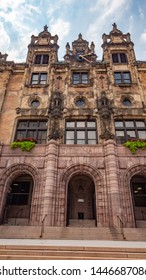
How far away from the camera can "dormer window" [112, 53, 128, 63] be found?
87.0ft

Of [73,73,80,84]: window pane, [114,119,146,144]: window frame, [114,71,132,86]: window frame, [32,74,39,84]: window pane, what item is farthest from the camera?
[32,74,39,84]: window pane

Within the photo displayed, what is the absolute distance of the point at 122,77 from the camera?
24703 mm

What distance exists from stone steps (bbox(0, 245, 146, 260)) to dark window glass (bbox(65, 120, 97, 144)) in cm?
1308

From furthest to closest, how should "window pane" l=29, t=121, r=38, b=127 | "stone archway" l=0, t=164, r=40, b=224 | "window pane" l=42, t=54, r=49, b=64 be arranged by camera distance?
"window pane" l=42, t=54, r=49, b=64
"window pane" l=29, t=121, r=38, b=127
"stone archway" l=0, t=164, r=40, b=224

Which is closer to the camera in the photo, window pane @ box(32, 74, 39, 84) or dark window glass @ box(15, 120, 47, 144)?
dark window glass @ box(15, 120, 47, 144)

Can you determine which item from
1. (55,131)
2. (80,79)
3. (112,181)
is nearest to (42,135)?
(55,131)

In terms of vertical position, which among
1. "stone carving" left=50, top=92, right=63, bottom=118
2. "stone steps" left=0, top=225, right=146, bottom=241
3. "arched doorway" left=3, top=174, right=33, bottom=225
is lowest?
"stone steps" left=0, top=225, right=146, bottom=241

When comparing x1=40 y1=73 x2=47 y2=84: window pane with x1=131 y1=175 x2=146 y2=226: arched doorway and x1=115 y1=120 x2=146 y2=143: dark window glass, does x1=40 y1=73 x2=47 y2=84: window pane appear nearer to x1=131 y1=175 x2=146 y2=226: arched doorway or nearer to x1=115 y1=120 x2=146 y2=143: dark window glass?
x1=115 y1=120 x2=146 y2=143: dark window glass

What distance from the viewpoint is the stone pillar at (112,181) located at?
48.2 ft

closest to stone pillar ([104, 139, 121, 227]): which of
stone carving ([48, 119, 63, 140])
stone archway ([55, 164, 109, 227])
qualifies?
stone archway ([55, 164, 109, 227])

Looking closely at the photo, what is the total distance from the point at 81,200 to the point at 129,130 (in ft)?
31.9

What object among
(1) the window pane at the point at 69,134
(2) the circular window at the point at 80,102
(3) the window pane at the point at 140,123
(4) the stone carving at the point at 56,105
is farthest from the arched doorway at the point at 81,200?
(2) the circular window at the point at 80,102

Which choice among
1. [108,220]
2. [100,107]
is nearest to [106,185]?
[108,220]
